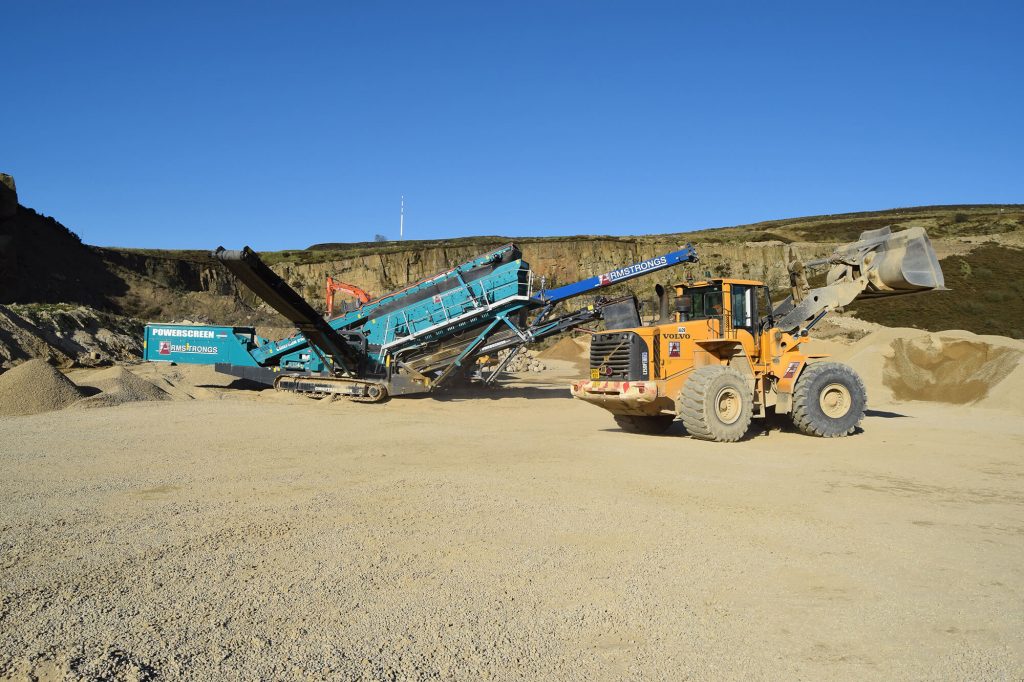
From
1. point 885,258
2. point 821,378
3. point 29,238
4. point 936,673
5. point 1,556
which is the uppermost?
point 29,238

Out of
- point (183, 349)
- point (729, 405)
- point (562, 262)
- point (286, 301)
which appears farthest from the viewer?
point (562, 262)

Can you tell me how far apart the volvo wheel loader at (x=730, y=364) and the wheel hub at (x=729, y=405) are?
0.01 metres

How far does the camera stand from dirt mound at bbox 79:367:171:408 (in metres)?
13.6

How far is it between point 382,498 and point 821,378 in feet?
25.0

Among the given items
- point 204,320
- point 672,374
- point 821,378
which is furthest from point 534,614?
point 204,320

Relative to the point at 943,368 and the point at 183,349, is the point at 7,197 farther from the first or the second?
the point at 943,368

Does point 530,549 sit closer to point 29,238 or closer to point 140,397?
point 140,397

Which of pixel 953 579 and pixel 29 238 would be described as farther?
pixel 29 238

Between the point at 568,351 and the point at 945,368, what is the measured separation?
816 inches

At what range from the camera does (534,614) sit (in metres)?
4.09

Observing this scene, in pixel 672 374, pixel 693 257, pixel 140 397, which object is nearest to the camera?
pixel 672 374

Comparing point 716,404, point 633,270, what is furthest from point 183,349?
point 716,404

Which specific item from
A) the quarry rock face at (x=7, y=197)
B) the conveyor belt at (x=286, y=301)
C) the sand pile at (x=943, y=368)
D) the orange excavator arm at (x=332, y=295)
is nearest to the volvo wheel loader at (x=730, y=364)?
the sand pile at (x=943, y=368)

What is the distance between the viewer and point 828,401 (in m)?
11.6
